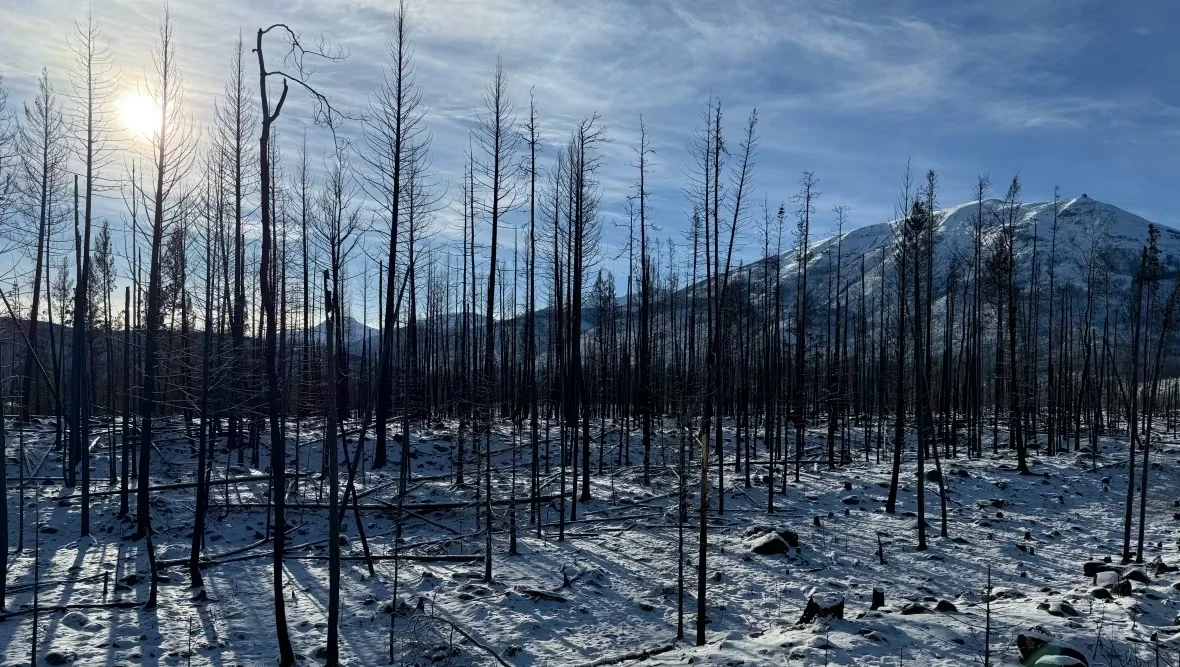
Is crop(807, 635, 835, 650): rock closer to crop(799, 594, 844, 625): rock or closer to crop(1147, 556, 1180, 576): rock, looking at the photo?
crop(799, 594, 844, 625): rock

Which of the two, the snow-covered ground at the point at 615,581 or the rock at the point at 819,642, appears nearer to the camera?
the rock at the point at 819,642

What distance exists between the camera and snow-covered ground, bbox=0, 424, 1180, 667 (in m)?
9.30

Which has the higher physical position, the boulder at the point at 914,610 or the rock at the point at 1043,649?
the rock at the point at 1043,649

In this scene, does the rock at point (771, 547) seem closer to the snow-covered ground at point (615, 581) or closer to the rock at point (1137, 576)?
the snow-covered ground at point (615, 581)

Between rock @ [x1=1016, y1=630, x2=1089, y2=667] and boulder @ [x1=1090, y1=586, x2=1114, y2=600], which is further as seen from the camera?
boulder @ [x1=1090, y1=586, x2=1114, y2=600]

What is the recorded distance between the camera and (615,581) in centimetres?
1360

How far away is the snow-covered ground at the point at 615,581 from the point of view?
30.5 ft

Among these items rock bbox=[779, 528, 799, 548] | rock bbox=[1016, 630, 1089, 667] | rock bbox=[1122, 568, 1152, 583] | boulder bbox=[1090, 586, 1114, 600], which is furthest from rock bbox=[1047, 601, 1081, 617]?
rock bbox=[779, 528, 799, 548]

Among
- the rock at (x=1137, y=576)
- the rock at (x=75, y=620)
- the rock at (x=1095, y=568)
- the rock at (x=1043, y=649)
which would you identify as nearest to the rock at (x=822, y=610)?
the rock at (x=1043, y=649)

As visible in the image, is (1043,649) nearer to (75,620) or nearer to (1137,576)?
(1137,576)

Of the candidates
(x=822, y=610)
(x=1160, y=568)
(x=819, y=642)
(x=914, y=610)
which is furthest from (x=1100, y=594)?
(x=819, y=642)

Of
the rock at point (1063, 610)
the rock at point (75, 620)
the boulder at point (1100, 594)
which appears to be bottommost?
the rock at point (75, 620)

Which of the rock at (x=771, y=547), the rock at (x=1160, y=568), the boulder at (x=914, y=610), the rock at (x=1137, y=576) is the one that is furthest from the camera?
the rock at (x=771, y=547)

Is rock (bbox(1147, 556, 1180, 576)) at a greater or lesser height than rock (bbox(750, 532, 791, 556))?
greater
